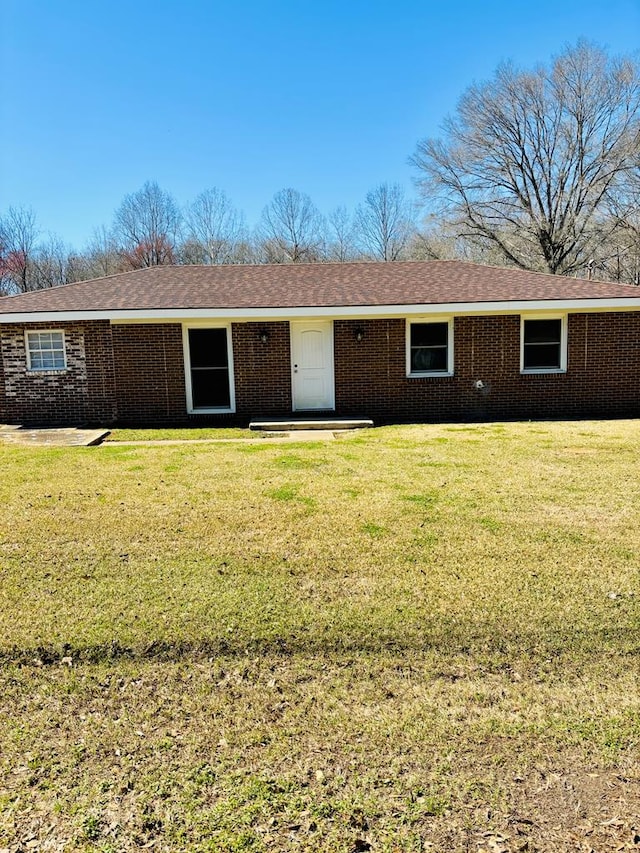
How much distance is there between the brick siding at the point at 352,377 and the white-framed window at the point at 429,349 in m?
0.20

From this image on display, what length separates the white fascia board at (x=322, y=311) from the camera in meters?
12.4

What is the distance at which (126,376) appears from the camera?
13.0m

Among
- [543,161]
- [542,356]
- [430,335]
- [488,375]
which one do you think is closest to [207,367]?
[430,335]

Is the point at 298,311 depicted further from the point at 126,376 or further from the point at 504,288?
the point at 504,288

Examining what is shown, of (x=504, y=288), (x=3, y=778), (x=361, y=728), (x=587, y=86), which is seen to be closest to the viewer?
(x=3, y=778)

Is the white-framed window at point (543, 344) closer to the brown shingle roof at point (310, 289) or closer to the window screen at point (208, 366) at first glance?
the brown shingle roof at point (310, 289)

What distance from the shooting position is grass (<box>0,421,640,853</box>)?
2.38m

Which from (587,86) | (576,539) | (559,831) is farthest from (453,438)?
(587,86)

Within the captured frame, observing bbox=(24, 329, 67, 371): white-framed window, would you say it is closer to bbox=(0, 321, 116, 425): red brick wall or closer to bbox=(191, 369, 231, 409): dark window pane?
bbox=(0, 321, 116, 425): red brick wall

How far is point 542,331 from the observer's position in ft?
44.2

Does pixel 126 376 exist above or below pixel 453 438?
above

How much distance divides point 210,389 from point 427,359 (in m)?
4.89

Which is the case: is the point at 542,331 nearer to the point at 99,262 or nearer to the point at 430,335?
the point at 430,335

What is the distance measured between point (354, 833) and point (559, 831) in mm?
768
